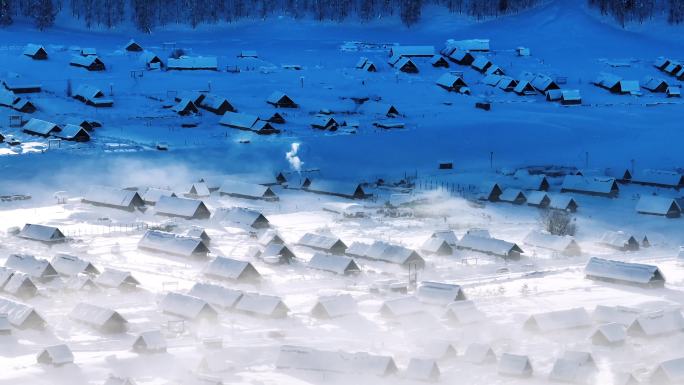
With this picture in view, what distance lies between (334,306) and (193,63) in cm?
4550

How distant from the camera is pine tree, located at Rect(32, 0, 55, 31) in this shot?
9362cm

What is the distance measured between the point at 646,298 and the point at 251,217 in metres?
16.3

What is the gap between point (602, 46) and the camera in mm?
96438

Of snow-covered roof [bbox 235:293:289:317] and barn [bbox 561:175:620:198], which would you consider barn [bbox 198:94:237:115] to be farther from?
snow-covered roof [bbox 235:293:289:317]

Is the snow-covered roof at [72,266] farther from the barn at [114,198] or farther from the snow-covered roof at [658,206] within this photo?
the snow-covered roof at [658,206]

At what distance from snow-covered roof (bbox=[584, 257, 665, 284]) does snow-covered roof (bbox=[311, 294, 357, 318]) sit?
9490mm

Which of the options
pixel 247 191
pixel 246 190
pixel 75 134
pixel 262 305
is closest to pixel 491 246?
pixel 262 305

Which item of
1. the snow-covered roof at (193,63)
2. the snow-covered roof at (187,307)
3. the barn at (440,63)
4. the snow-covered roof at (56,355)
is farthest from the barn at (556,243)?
the barn at (440,63)

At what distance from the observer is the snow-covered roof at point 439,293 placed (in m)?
42.6

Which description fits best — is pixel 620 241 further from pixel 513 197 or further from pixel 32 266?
pixel 32 266

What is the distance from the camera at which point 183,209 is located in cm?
5591

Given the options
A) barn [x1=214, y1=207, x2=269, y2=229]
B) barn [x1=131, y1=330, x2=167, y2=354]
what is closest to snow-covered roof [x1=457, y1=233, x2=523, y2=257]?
barn [x1=214, y1=207, x2=269, y2=229]

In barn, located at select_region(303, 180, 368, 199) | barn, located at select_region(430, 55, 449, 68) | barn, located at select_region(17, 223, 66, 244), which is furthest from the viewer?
barn, located at select_region(430, 55, 449, 68)

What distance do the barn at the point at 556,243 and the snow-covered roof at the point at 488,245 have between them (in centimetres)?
158
